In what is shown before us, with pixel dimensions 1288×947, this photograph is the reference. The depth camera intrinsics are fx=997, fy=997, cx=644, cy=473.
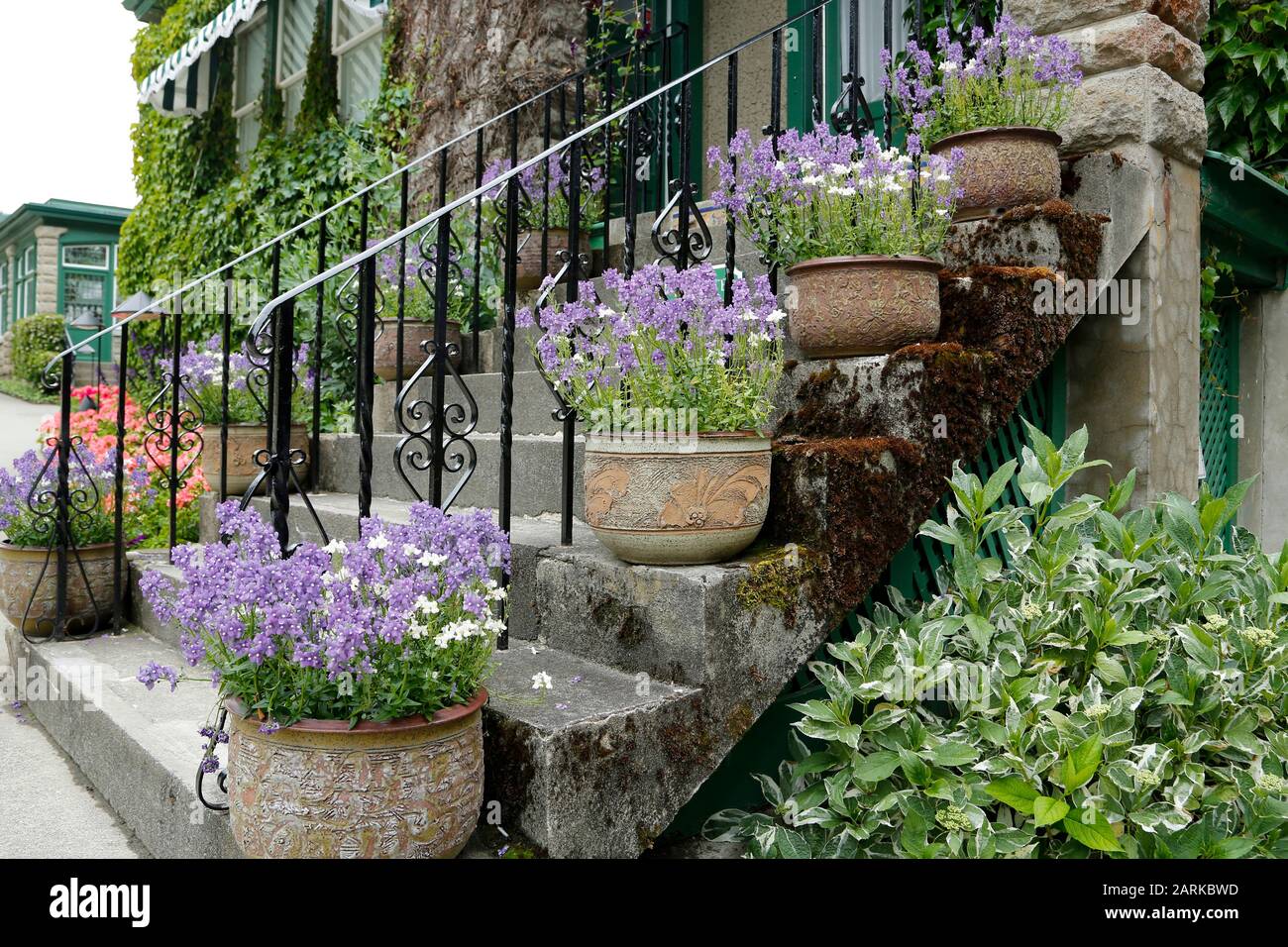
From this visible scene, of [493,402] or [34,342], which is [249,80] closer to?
[493,402]

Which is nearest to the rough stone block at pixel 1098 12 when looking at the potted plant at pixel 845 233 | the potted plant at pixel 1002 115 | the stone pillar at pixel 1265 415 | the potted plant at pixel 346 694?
the potted plant at pixel 1002 115

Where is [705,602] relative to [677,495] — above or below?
below

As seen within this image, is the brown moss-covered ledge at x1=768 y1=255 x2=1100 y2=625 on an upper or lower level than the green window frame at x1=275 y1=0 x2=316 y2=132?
→ lower

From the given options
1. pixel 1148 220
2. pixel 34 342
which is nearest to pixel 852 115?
pixel 1148 220

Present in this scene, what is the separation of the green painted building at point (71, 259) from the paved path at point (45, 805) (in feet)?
62.7

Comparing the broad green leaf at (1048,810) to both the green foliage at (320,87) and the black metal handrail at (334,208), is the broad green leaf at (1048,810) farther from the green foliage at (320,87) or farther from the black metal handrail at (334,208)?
the green foliage at (320,87)

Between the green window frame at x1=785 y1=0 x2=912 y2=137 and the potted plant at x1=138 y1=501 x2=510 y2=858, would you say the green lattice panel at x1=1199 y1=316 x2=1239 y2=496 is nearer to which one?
the green window frame at x1=785 y1=0 x2=912 y2=137

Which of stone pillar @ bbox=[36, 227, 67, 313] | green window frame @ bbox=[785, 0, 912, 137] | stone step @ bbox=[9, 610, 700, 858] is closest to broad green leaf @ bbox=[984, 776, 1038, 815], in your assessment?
stone step @ bbox=[9, 610, 700, 858]

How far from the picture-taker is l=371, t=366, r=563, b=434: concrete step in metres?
3.69

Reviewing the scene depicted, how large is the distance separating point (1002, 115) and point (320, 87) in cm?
644

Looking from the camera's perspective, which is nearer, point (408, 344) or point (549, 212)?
point (408, 344)

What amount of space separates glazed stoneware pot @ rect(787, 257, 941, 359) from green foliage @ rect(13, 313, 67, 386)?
19.0 meters

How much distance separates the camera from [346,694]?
5.74ft

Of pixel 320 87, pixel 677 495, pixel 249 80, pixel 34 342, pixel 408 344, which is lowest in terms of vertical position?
pixel 677 495
